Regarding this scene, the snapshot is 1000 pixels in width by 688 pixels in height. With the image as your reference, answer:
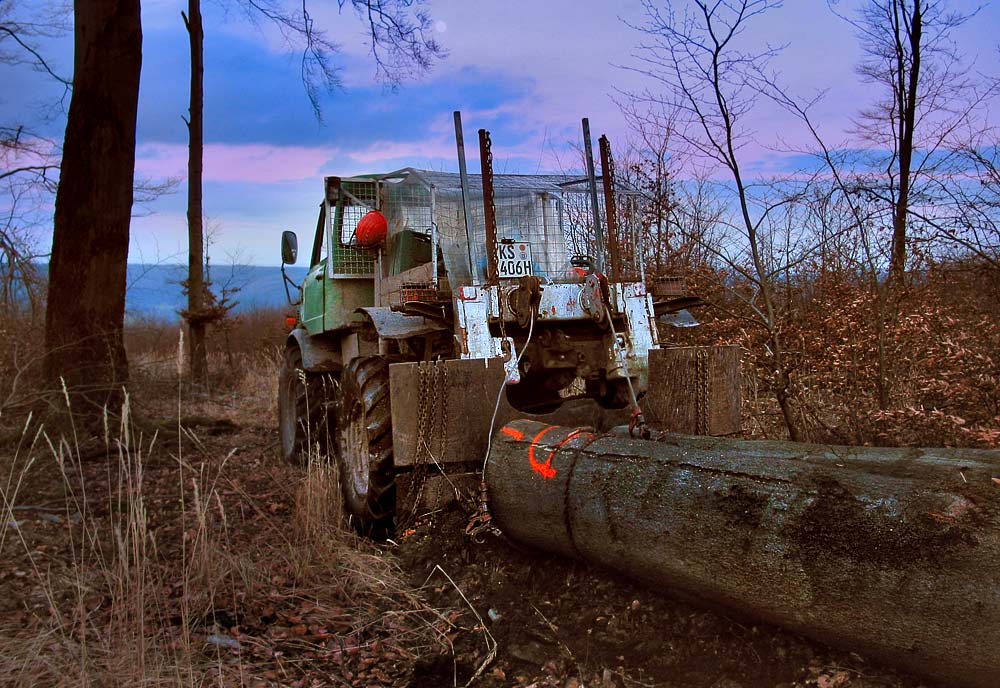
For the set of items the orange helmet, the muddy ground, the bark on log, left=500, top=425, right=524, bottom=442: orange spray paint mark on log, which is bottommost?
the muddy ground

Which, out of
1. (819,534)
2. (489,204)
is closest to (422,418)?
(489,204)

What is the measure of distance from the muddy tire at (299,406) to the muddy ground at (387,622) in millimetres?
2065

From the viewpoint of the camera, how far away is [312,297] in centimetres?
735

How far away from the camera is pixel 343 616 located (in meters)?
3.59

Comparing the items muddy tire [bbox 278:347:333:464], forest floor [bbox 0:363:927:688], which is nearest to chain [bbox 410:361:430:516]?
forest floor [bbox 0:363:927:688]

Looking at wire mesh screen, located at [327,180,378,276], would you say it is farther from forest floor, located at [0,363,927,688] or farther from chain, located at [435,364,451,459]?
chain, located at [435,364,451,459]

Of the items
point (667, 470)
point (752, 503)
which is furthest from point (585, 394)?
point (752, 503)

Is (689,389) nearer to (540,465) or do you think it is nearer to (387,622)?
(540,465)

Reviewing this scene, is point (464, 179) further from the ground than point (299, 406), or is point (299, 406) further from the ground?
Answer: point (464, 179)

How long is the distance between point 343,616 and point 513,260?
2594mm

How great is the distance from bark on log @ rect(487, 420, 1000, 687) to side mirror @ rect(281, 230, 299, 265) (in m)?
4.30

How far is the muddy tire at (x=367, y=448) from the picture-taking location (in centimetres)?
465

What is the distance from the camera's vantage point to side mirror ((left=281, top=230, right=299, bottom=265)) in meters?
7.03

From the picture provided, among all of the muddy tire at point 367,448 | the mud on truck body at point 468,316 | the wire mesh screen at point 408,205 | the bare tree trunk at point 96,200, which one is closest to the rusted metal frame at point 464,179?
the mud on truck body at point 468,316
